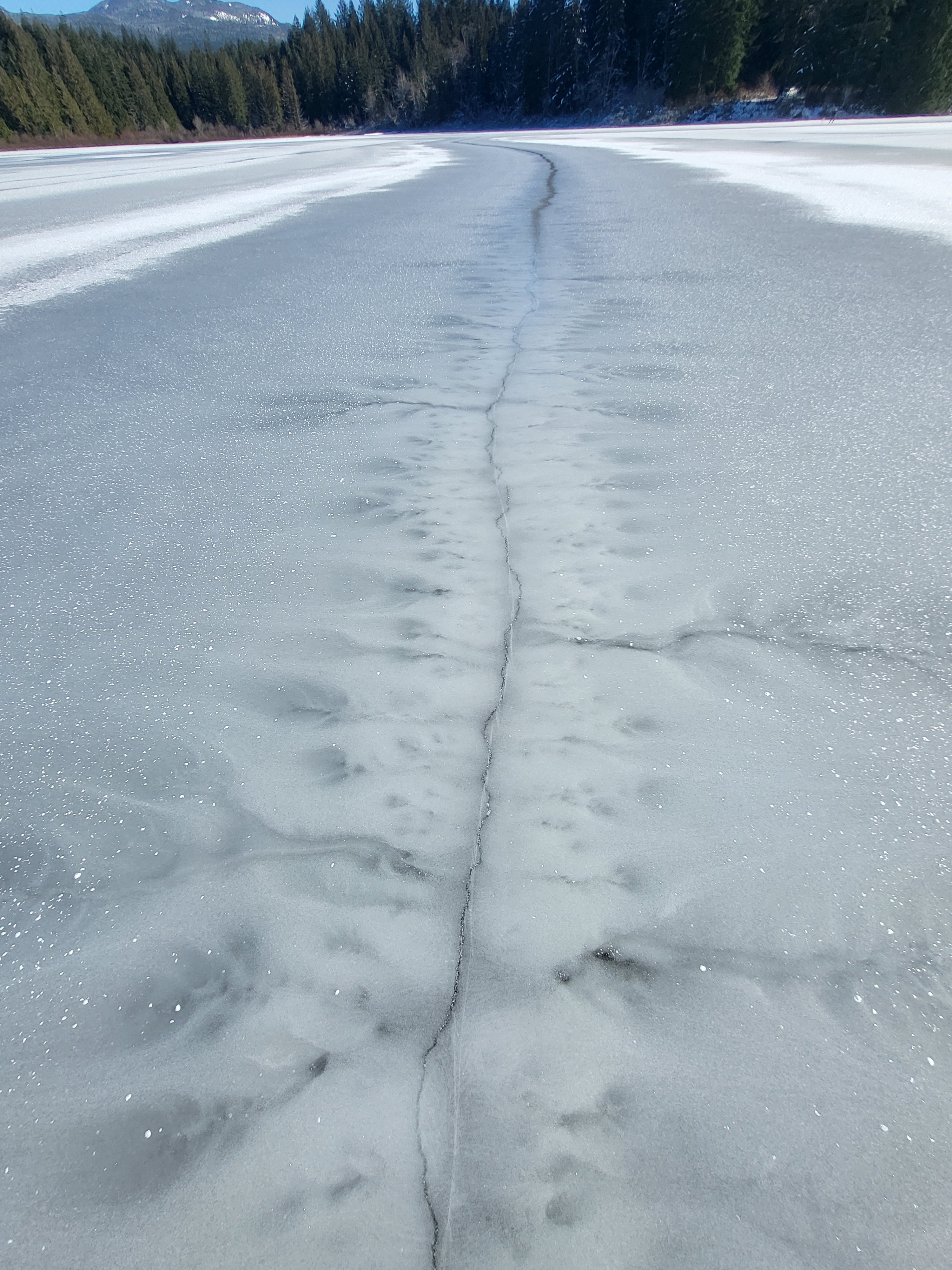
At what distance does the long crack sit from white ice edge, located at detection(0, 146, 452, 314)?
277 cm

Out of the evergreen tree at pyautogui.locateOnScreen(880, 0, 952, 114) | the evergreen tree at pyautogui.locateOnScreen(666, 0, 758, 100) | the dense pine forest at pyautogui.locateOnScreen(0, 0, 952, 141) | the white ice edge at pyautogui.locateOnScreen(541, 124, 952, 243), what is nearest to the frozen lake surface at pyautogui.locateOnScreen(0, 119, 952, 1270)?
the white ice edge at pyautogui.locateOnScreen(541, 124, 952, 243)

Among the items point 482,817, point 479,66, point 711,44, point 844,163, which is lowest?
point 479,66

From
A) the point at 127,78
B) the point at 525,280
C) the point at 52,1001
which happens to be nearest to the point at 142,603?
the point at 52,1001

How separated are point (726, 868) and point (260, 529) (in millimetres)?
1223

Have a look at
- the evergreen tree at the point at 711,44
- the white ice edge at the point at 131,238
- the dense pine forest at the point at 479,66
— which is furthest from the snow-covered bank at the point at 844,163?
the evergreen tree at the point at 711,44

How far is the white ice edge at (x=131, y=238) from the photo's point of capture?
11.6 feet

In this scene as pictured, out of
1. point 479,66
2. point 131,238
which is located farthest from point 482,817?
point 479,66

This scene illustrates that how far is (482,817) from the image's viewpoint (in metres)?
0.96

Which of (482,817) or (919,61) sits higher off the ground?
Answer: (482,817)

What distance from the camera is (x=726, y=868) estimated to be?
2.87 feet

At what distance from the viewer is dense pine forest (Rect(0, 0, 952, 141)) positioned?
777 inches

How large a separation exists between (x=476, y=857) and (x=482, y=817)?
7 cm

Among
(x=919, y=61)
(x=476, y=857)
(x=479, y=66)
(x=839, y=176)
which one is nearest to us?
(x=476, y=857)

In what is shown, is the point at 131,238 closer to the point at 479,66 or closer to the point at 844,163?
the point at 844,163
